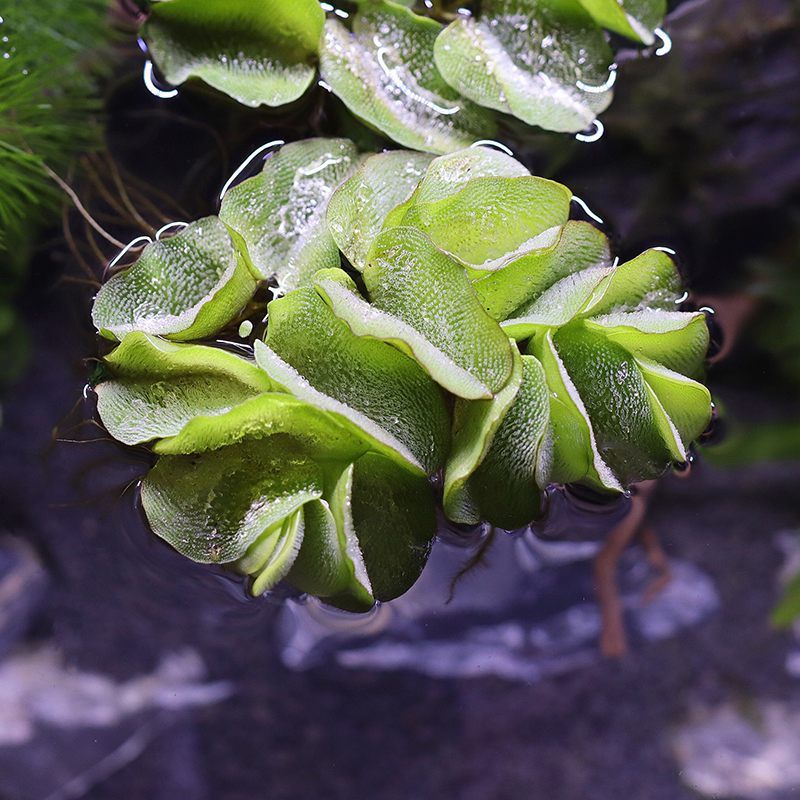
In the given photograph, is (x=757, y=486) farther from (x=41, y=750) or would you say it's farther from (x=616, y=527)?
(x=41, y=750)

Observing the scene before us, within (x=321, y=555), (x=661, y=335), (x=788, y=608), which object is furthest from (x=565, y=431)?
(x=788, y=608)

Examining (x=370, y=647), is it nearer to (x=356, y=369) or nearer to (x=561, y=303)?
(x=356, y=369)

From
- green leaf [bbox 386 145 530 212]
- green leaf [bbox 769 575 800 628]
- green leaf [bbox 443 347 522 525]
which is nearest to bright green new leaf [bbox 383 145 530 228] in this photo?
green leaf [bbox 386 145 530 212]

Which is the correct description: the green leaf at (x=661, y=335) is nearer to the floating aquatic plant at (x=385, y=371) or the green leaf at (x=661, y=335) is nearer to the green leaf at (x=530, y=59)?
the floating aquatic plant at (x=385, y=371)

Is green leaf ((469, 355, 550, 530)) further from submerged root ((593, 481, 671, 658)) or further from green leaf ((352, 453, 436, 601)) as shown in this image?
submerged root ((593, 481, 671, 658))

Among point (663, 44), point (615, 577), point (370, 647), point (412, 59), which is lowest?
point (370, 647)

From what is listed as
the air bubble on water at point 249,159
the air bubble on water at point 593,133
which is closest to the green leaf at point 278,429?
the air bubble on water at point 249,159

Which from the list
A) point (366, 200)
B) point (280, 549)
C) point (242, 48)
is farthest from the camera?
point (242, 48)
